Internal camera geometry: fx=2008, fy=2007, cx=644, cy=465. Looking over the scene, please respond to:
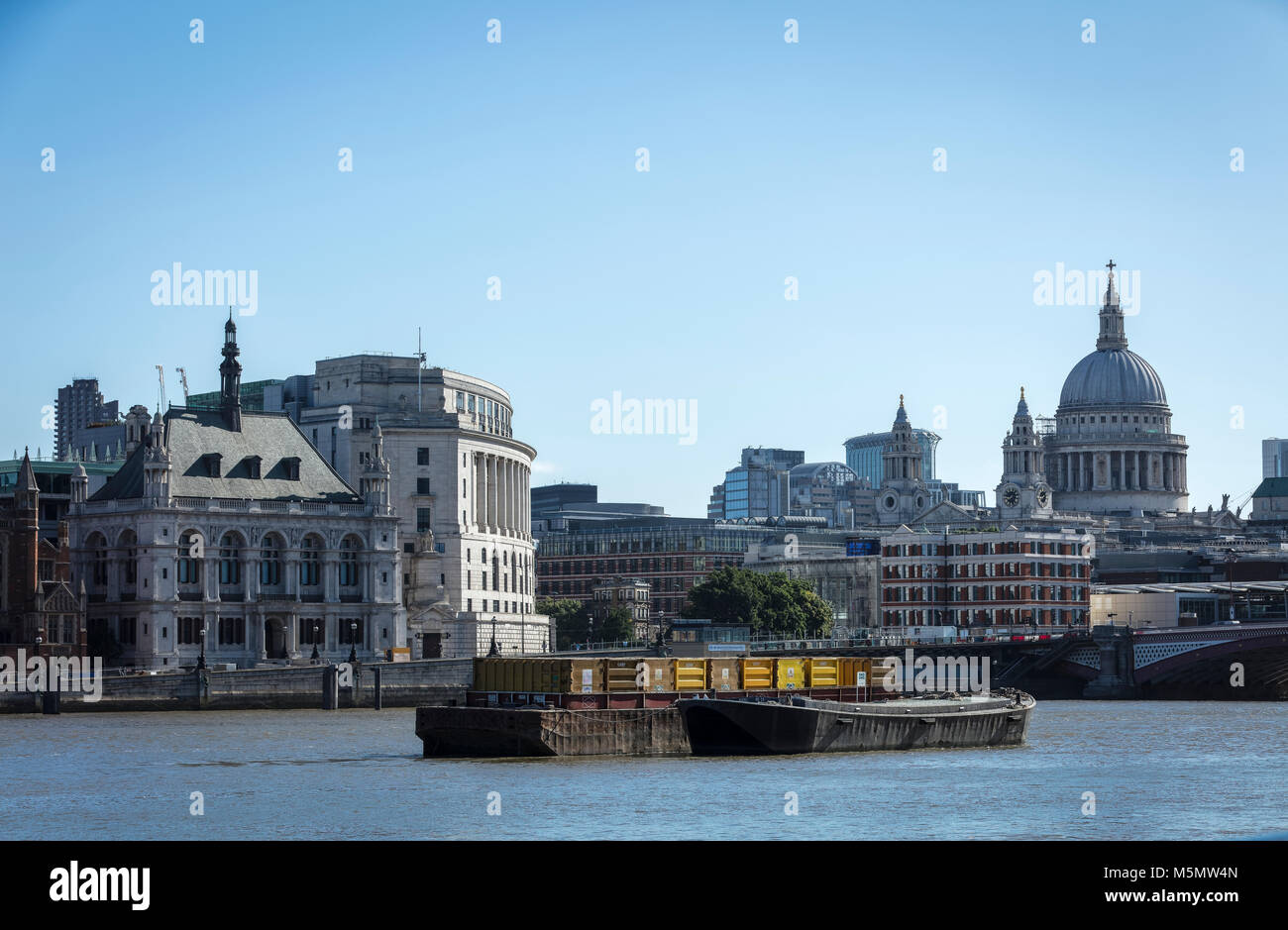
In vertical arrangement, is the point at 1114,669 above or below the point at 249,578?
below

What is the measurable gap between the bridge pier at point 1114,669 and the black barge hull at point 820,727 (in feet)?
246

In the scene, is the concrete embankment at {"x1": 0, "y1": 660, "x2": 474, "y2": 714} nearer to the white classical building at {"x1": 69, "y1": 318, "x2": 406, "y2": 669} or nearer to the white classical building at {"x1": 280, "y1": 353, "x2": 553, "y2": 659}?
the white classical building at {"x1": 69, "y1": 318, "x2": 406, "y2": 669}

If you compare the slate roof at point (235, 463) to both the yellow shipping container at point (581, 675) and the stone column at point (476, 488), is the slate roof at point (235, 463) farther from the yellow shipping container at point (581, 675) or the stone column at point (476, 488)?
the yellow shipping container at point (581, 675)

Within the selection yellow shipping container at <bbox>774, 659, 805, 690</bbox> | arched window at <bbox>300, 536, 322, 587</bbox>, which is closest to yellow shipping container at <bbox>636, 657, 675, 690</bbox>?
yellow shipping container at <bbox>774, 659, 805, 690</bbox>

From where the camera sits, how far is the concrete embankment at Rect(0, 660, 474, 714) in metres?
107

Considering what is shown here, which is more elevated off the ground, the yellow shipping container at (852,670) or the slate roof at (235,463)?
the slate roof at (235,463)

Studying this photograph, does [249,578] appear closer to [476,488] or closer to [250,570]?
[250,570]

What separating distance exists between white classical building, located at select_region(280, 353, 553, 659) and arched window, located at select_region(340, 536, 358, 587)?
11.1 m

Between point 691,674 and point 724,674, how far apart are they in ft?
6.87

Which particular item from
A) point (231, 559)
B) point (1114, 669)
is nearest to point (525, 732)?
point (231, 559)

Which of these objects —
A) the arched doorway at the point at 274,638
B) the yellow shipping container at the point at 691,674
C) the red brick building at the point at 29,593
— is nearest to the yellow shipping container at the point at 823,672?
the yellow shipping container at the point at 691,674

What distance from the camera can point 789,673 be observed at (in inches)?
3049

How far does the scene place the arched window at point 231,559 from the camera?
443ft
